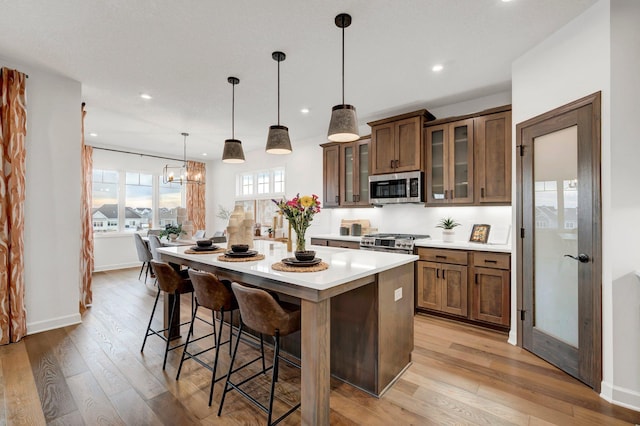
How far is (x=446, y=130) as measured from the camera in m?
3.88

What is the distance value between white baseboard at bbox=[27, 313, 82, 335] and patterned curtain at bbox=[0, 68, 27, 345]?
0.42 ft

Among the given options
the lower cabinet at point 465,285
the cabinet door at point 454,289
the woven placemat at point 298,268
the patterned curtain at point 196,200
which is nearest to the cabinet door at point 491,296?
the lower cabinet at point 465,285

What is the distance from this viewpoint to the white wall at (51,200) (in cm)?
321

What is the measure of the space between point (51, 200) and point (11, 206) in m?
0.39

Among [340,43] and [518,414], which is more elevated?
[340,43]

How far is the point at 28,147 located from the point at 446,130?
494cm

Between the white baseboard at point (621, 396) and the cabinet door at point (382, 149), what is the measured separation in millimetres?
3059

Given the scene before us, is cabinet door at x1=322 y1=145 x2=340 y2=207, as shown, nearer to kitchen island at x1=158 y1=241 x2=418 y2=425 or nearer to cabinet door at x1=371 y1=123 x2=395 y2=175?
cabinet door at x1=371 y1=123 x2=395 y2=175

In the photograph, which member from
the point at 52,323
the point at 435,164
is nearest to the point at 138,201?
the point at 52,323

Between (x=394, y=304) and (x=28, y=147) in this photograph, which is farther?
(x=28, y=147)

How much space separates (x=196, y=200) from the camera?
26.1 ft

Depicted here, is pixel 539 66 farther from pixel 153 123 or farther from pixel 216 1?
pixel 153 123

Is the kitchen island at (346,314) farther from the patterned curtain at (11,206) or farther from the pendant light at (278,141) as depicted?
the patterned curtain at (11,206)

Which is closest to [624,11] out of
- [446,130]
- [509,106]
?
[509,106]
